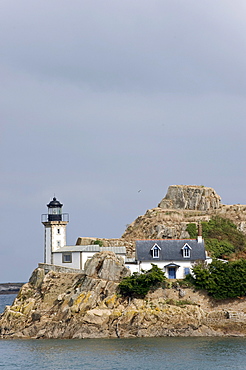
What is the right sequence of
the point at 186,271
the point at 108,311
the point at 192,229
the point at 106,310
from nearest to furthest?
the point at 108,311, the point at 106,310, the point at 186,271, the point at 192,229

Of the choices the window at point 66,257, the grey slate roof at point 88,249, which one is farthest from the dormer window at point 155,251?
the window at point 66,257

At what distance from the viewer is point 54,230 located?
6925 cm

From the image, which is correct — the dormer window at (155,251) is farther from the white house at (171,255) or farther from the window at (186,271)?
the window at (186,271)

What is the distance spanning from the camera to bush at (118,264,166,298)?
59188 millimetres

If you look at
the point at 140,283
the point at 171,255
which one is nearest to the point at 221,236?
the point at 171,255

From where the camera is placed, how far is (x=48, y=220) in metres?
69.7

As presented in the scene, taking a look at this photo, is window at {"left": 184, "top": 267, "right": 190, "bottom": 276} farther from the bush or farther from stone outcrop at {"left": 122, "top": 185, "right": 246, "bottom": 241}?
stone outcrop at {"left": 122, "top": 185, "right": 246, "bottom": 241}

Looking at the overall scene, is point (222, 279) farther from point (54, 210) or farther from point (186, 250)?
point (54, 210)

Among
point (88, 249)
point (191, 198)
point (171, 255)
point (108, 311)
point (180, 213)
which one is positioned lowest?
point (108, 311)

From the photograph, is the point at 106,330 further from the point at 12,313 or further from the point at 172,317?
the point at 12,313

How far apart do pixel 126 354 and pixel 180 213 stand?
34.9 metres

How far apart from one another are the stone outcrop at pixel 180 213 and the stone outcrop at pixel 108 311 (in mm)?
16008

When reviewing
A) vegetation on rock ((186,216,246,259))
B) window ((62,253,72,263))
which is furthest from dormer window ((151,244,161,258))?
vegetation on rock ((186,216,246,259))

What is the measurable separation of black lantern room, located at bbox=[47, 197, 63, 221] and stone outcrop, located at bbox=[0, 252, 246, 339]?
8369mm
